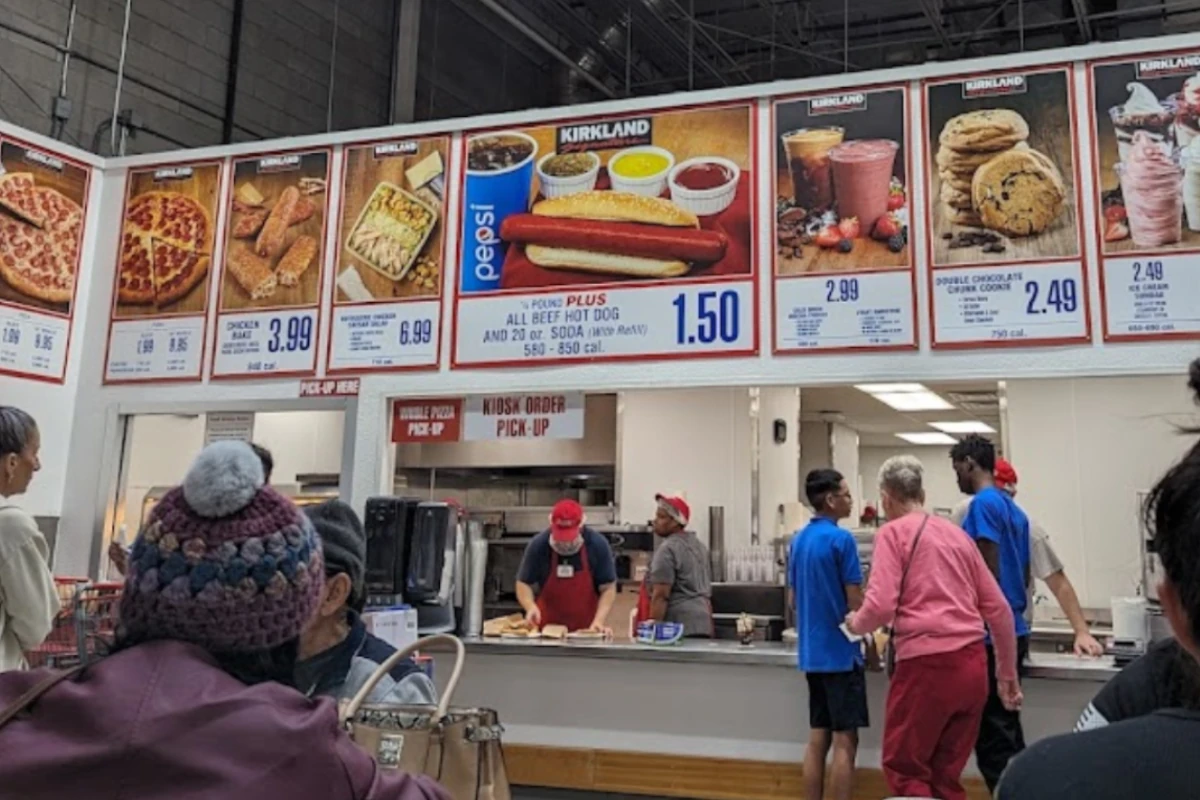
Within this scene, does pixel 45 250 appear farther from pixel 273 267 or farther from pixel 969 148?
pixel 969 148

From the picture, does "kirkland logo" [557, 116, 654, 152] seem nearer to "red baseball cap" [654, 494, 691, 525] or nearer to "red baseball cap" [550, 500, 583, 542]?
"red baseball cap" [550, 500, 583, 542]

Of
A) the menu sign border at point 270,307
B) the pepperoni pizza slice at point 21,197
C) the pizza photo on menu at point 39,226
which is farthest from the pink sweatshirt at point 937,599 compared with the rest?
the pepperoni pizza slice at point 21,197

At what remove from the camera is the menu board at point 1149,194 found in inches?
164

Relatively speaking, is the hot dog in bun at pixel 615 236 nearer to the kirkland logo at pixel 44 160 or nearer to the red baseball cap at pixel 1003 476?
the red baseball cap at pixel 1003 476

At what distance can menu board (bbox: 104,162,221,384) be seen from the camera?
563cm

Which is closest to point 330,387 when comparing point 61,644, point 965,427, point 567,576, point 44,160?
point 567,576

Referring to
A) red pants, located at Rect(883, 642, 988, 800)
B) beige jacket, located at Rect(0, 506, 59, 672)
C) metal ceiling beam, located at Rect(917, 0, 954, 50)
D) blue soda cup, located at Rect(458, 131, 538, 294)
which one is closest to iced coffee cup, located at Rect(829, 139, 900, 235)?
blue soda cup, located at Rect(458, 131, 538, 294)

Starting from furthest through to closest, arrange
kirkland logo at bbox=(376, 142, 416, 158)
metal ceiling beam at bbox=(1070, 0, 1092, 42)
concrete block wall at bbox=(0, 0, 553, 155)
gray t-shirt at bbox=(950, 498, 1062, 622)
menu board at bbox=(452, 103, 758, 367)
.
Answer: metal ceiling beam at bbox=(1070, 0, 1092, 42), concrete block wall at bbox=(0, 0, 553, 155), kirkland logo at bbox=(376, 142, 416, 158), menu board at bbox=(452, 103, 758, 367), gray t-shirt at bbox=(950, 498, 1062, 622)

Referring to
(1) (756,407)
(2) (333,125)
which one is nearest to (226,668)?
(1) (756,407)

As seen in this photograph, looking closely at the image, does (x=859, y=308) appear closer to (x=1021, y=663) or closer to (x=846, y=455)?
(x=1021, y=663)

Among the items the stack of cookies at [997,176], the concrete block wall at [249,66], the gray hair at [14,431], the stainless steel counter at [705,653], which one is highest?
the concrete block wall at [249,66]

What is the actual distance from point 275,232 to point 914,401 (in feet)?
22.1

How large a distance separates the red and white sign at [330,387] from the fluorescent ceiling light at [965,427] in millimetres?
8281

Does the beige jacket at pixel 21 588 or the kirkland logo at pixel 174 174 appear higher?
the kirkland logo at pixel 174 174
